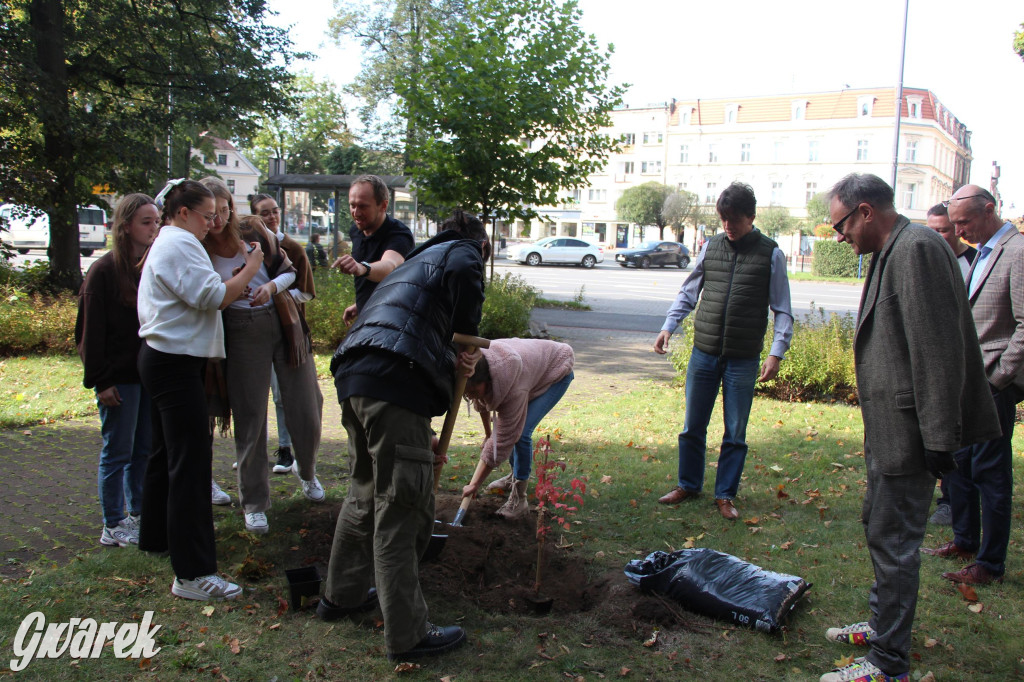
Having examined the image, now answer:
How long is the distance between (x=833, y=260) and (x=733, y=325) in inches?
1401

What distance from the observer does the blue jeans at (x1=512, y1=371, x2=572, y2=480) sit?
4.58 metres

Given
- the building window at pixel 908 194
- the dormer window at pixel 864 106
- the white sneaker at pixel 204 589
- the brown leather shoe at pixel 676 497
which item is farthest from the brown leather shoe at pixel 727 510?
the dormer window at pixel 864 106

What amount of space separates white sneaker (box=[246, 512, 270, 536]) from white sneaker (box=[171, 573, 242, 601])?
744 mm

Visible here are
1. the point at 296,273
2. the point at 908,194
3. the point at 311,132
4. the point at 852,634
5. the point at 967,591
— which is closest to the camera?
the point at 852,634

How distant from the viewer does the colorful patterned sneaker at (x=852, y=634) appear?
10.9ft

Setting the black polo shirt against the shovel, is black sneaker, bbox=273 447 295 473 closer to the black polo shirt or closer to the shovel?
the black polo shirt

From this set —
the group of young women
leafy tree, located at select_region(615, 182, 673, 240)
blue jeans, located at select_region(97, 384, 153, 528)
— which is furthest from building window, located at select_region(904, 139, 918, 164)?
blue jeans, located at select_region(97, 384, 153, 528)

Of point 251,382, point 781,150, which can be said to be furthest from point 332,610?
point 781,150

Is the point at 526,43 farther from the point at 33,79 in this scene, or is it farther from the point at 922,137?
the point at 922,137

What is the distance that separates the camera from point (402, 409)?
2.98 m

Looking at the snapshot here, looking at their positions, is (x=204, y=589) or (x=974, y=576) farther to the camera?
(x=974, y=576)

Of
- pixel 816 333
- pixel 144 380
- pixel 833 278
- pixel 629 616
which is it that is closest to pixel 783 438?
pixel 816 333

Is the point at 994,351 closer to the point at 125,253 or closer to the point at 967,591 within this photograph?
the point at 967,591

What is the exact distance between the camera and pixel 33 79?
11125 millimetres
